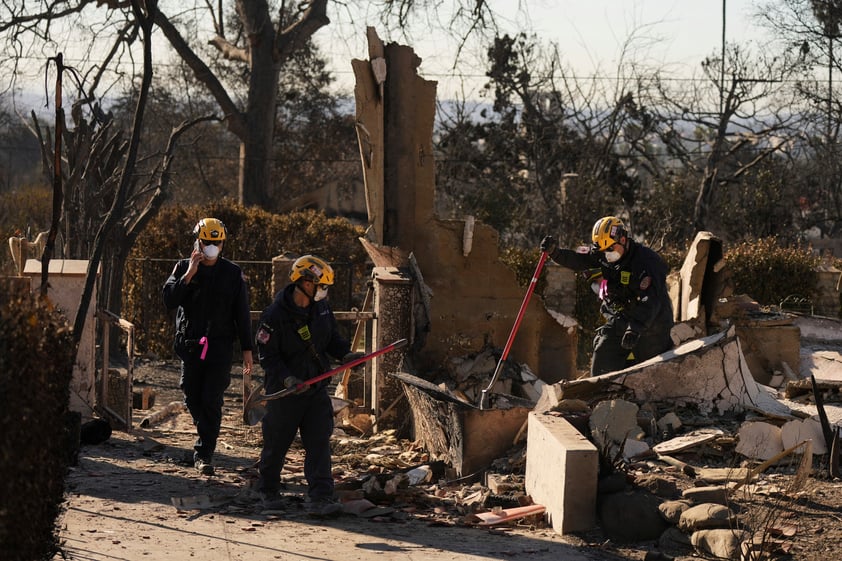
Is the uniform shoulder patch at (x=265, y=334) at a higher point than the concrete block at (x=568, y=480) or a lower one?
higher

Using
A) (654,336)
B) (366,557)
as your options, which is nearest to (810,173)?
(654,336)

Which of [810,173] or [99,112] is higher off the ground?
[810,173]

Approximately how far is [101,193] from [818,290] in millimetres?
13734

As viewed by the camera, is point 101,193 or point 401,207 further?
point 401,207

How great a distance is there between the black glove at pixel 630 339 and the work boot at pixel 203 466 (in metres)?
3.66

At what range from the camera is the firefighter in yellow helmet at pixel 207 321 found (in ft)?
27.3

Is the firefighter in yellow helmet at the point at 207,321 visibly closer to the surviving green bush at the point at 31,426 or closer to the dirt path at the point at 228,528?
the dirt path at the point at 228,528

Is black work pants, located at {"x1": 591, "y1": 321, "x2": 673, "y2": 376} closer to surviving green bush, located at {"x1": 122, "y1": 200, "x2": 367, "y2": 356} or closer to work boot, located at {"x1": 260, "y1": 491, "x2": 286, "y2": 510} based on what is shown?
work boot, located at {"x1": 260, "y1": 491, "x2": 286, "y2": 510}

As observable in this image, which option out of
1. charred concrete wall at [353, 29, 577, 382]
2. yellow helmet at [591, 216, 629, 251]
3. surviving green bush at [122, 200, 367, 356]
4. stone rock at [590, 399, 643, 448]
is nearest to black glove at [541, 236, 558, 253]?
yellow helmet at [591, 216, 629, 251]

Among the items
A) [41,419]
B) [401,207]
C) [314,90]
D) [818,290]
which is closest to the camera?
[41,419]

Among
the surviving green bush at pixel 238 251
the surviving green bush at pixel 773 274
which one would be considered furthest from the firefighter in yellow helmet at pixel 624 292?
the surviving green bush at pixel 773 274

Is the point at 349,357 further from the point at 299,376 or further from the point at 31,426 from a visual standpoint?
the point at 31,426

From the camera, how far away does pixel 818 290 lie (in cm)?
2041

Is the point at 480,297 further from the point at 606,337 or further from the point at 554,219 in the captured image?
the point at 554,219
